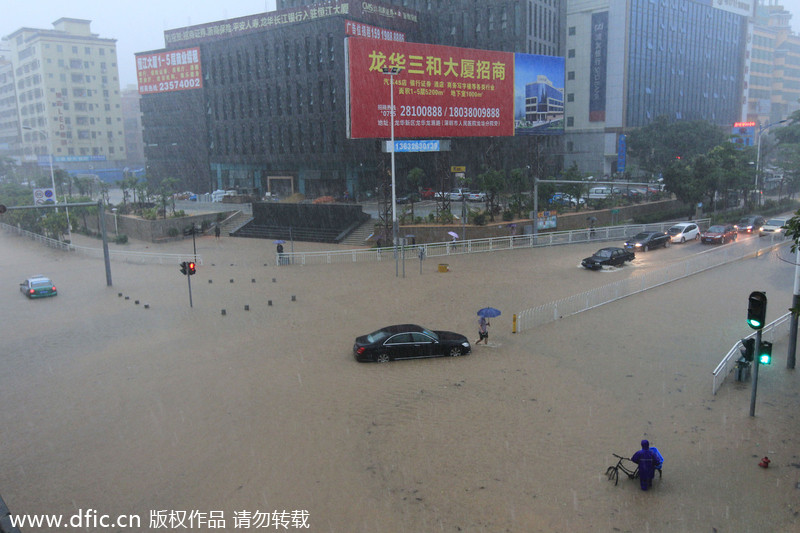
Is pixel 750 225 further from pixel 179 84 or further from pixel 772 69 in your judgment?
pixel 772 69

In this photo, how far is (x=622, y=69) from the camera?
73.1 m

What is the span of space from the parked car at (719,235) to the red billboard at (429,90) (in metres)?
15.2

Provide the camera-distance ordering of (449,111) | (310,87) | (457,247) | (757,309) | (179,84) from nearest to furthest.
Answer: (757,309)
(457,247)
(449,111)
(310,87)
(179,84)

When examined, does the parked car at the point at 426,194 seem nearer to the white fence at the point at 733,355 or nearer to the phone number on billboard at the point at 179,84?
the phone number on billboard at the point at 179,84

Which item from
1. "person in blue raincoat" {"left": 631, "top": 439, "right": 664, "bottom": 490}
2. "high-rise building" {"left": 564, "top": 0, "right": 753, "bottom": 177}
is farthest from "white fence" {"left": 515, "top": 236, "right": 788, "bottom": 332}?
"high-rise building" {"left": 564, "top": 0, "right": 753, "bottom": 177}

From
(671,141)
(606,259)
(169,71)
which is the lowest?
(606,259)

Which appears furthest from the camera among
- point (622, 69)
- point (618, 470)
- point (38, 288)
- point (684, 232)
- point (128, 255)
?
point (622, 69)

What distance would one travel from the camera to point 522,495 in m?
9.58

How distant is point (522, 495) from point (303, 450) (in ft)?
14.0

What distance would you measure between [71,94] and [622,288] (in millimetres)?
111200

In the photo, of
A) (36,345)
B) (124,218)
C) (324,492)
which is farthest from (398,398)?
(124,218)

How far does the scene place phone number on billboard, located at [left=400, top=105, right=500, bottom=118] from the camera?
1452 inches

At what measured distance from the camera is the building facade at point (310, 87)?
190 ft

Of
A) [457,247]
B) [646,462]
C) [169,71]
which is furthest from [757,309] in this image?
[169,71]
